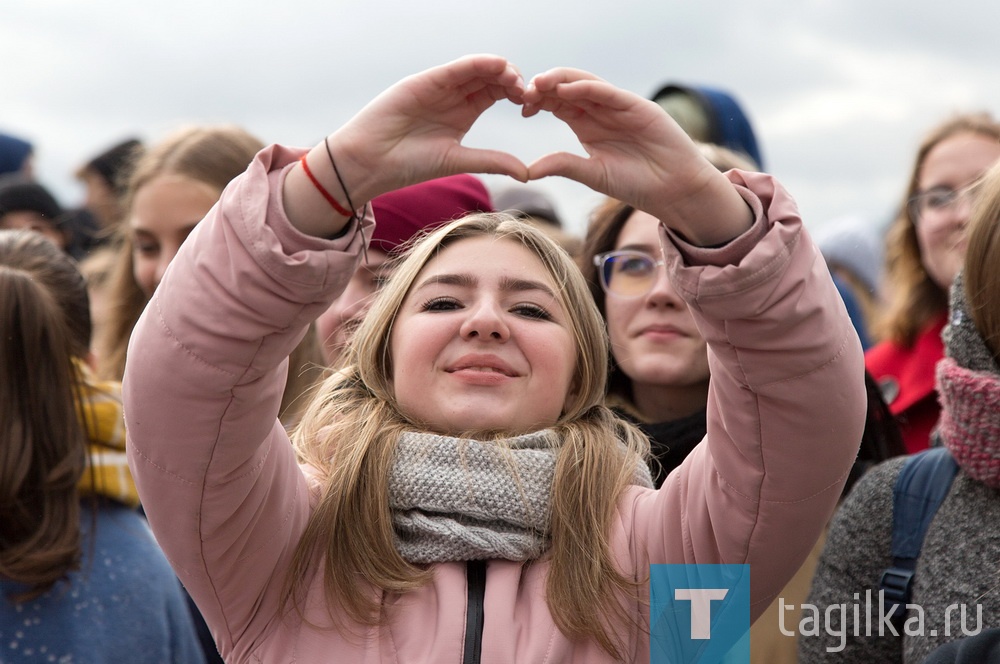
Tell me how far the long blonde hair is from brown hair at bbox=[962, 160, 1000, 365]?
77 centimetres

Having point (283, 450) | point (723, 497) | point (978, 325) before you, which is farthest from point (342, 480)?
point (978, 325)

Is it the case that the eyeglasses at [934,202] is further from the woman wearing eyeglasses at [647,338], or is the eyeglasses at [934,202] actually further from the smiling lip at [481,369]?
the smiling lip at [481,369]

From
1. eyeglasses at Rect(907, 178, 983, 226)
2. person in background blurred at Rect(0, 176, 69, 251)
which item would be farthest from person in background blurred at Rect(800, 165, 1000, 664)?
person in background blurred at Rect(0, 176, 69, 251)

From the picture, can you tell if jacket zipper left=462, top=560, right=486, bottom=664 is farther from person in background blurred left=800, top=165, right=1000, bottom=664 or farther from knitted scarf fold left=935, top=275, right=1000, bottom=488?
knitted scarf fold left=935, top=275, right=1000, bottom=488

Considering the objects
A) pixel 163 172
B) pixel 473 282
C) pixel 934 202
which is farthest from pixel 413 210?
pixel 934 202

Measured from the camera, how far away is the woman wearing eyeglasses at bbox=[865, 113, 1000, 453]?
375 cm

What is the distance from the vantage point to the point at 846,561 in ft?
8.56

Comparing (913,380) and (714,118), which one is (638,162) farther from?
(714,118)

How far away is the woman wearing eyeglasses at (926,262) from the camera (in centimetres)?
375

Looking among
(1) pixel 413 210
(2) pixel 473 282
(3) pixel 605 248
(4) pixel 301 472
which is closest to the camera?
(4) pixel 301 472

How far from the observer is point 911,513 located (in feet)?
8.42

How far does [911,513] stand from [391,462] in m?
1.11

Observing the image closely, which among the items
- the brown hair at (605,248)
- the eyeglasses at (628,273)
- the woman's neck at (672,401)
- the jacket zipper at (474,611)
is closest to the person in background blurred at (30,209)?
the brown hair at (605,248)

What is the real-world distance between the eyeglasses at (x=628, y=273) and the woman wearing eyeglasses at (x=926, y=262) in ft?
3.03
